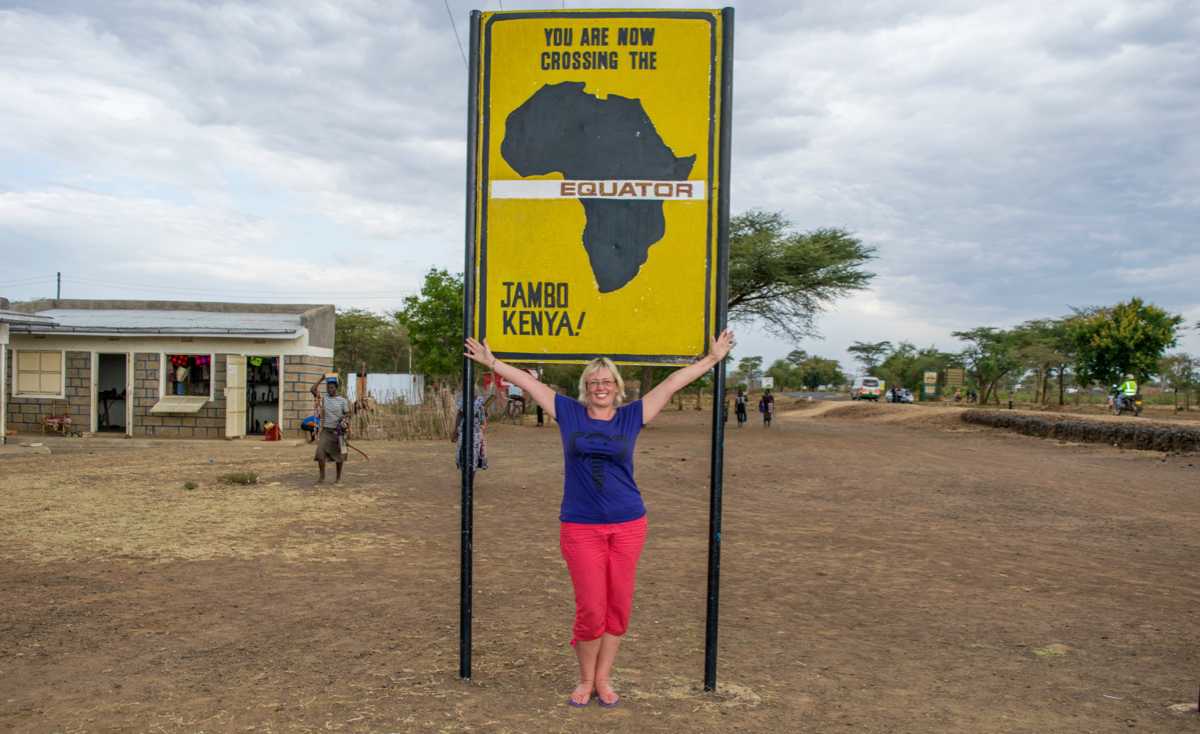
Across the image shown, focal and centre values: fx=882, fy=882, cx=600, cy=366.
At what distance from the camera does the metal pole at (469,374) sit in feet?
14.2

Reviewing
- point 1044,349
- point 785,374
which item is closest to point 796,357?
point 785,374

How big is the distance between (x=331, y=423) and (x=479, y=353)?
8457 millimetres

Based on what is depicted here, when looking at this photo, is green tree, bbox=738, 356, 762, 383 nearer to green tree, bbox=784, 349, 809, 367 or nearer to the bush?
green tree, bbox=784, 349, 809, 367

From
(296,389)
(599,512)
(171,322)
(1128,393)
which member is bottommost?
(599,512)

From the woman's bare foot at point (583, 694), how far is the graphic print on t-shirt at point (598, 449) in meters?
0.96

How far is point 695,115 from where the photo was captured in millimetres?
4516

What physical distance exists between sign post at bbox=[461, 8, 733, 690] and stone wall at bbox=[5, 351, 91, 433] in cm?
2043

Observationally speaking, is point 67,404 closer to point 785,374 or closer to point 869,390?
point 869,390

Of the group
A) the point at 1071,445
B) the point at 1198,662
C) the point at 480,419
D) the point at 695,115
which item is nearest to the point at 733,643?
the point at 1198,662

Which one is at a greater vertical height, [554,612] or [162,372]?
[162,372]

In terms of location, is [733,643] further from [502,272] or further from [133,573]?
[133,573]

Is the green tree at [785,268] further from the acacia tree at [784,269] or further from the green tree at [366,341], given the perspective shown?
the green tree at [366,341]

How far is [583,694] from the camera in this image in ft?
13.4

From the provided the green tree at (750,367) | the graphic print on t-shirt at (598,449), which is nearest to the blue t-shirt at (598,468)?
the graphic print on t-shirt at (598,449)
